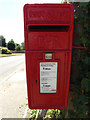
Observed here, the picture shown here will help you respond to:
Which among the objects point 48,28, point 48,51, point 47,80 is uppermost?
point 48,28

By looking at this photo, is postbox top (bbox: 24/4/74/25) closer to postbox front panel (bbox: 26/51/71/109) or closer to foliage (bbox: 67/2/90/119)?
foliage (bbox: 67/2/90/119)

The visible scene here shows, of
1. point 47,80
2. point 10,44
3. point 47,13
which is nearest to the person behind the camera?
point 47,13

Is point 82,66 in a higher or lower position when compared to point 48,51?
lower

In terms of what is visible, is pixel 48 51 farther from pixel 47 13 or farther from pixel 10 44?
pixel 10 44

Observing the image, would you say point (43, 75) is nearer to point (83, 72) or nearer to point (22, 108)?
point (83, 72)

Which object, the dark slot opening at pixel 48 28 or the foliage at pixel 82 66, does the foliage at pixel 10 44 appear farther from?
the foliage at pixel 82 66

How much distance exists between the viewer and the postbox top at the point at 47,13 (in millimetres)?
1146

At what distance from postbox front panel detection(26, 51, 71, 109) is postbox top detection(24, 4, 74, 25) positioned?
432mm

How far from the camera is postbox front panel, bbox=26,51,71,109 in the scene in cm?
126

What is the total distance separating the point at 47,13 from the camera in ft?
3.78

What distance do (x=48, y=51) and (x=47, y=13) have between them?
508 mm

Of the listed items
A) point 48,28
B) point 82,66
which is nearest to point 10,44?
point 48,28

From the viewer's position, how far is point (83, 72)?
1382 millimetres

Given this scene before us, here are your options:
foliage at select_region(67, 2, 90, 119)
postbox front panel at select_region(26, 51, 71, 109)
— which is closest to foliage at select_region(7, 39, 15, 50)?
postbox front panel at select_region(26, 51, 71, 109)
